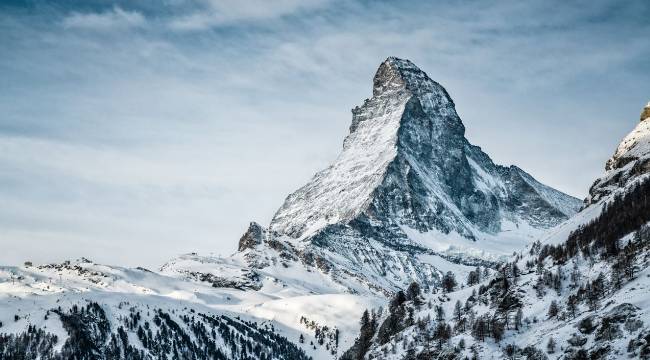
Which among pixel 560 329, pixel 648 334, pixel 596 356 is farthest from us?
pixel 560 329

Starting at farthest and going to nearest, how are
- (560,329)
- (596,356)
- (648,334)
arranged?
(560,329)
(596,356)
(648,334)

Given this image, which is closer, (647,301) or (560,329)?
(647,301)

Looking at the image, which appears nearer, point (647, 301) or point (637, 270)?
point (647, 301)

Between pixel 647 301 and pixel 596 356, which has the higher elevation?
pixel 647 301

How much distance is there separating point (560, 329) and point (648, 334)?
38654mm

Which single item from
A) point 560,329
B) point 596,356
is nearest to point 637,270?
point 560,329

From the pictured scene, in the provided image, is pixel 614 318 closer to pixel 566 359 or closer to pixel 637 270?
pixel 566 359

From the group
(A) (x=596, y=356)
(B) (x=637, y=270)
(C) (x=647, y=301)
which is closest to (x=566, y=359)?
(A) (x=596, y=356)

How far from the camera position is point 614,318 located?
176m

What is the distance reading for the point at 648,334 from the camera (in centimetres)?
15925

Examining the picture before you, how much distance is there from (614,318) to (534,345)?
90.2 feet

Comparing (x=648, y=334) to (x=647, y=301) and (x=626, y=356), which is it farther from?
(x=647, y=301)

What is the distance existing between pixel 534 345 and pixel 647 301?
32754mm

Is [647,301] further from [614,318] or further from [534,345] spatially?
[534,345]
